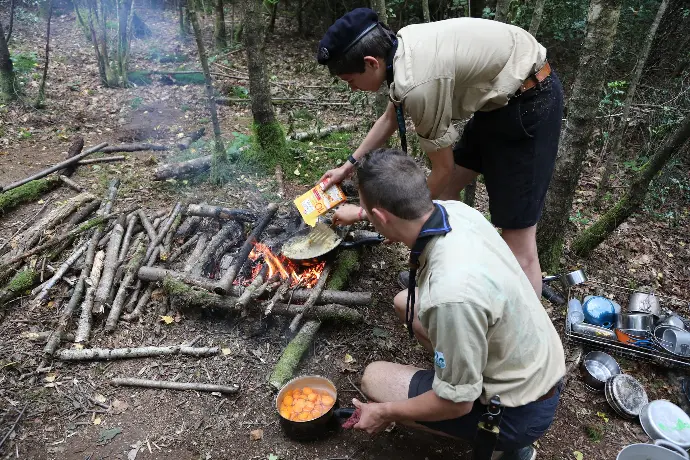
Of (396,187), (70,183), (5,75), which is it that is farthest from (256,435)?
(5,75)

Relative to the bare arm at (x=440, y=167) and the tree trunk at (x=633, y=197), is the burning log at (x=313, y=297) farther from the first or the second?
the tree trunk at (x=633, y=197)

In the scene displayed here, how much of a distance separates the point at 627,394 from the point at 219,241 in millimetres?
4084

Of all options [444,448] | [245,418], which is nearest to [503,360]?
[444,448]

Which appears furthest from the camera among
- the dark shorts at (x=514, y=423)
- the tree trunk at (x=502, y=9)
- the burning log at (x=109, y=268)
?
the tree trunk at (x=502, y=9)

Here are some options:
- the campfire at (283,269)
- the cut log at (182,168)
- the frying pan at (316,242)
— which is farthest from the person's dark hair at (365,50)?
the cut log at (182,168)

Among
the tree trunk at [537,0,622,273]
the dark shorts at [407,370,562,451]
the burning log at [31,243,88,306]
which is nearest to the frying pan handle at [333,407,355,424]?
the dark shorts at [407,370,562,451]

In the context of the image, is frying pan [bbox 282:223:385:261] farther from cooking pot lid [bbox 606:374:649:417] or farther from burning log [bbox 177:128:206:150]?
burning log [bbox 177:128:206:150]

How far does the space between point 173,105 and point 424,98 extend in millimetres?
8373

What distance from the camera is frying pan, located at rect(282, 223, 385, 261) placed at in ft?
14.3

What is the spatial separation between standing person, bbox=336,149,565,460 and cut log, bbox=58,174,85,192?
5500 mm

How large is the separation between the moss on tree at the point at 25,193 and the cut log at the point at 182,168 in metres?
1.45

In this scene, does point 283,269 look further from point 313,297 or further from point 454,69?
point 454,69

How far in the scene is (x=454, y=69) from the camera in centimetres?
277

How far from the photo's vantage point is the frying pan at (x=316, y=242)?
4362 mm
